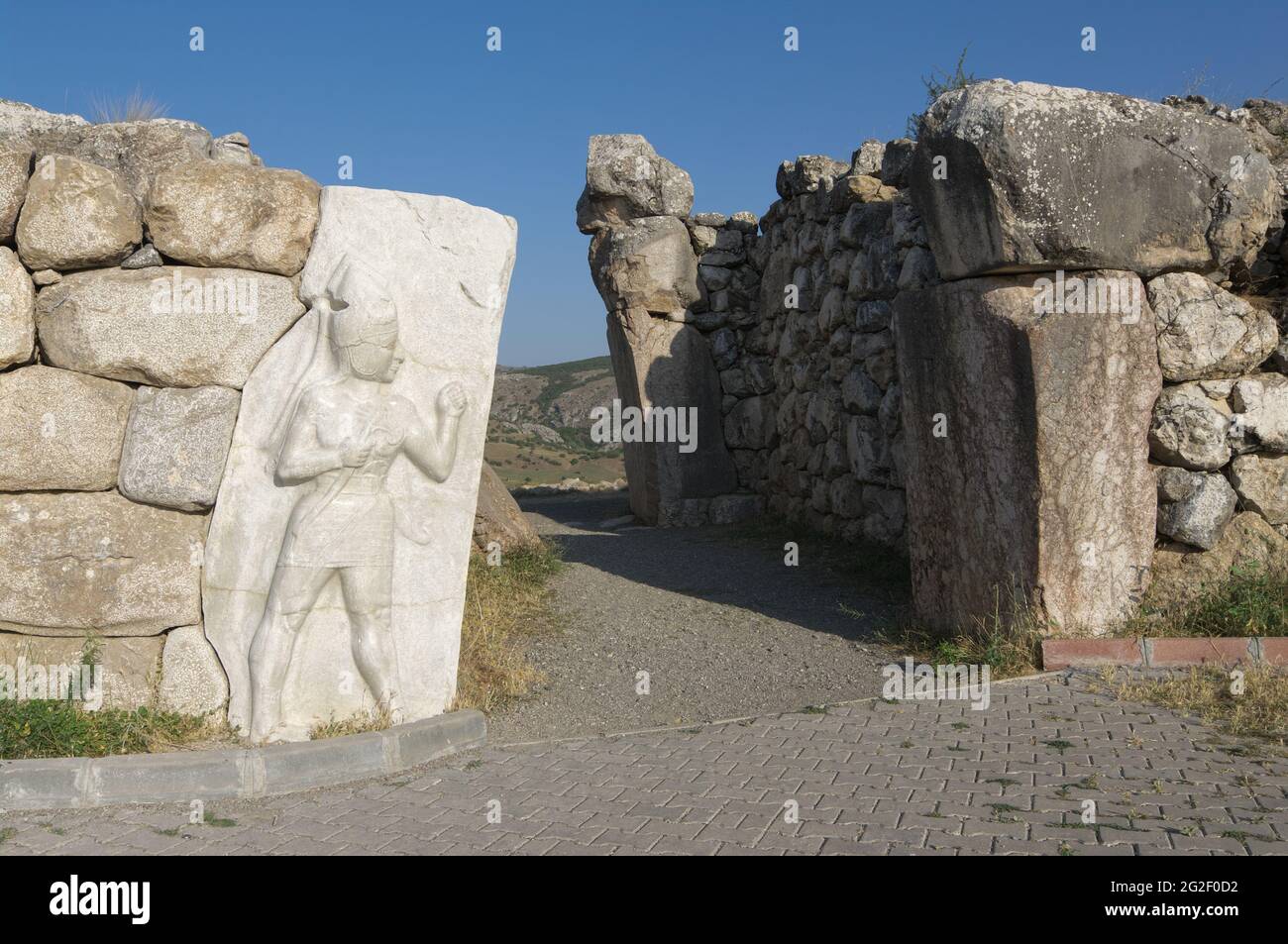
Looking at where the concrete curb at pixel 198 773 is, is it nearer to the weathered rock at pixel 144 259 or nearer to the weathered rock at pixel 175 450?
the weathered rock at pixel 175 450

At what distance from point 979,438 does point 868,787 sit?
263 cm

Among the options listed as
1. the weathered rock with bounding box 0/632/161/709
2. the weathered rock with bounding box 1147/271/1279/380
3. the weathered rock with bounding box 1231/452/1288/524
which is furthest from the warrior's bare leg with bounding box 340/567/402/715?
the weathered rock with bounding box 1231/452/1288/524

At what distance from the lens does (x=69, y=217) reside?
454 centimetres

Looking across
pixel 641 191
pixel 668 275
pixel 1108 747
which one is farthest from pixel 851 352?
pixel 1108 747

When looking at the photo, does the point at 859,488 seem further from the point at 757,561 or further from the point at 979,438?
the point at 979,438

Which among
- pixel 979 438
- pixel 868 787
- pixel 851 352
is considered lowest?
pixel 868 787

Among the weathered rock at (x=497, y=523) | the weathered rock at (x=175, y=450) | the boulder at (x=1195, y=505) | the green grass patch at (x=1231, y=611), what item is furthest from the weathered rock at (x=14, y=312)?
the boulder at (x=1195, y=505)

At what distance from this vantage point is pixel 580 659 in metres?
6.70

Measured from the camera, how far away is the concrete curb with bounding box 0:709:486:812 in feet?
13.3

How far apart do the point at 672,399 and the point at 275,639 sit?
26.2 feet

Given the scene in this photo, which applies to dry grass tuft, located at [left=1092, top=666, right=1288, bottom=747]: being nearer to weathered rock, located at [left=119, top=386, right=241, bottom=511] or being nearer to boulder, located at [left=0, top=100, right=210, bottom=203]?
weathered rock, located at [left=119, top=386, right=241, bottom=511]

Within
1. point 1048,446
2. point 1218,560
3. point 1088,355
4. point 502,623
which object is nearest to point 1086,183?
point 1088,355

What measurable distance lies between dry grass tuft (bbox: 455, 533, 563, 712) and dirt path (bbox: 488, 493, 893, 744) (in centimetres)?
13

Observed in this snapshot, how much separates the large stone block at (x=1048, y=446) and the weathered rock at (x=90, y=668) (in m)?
4.41
